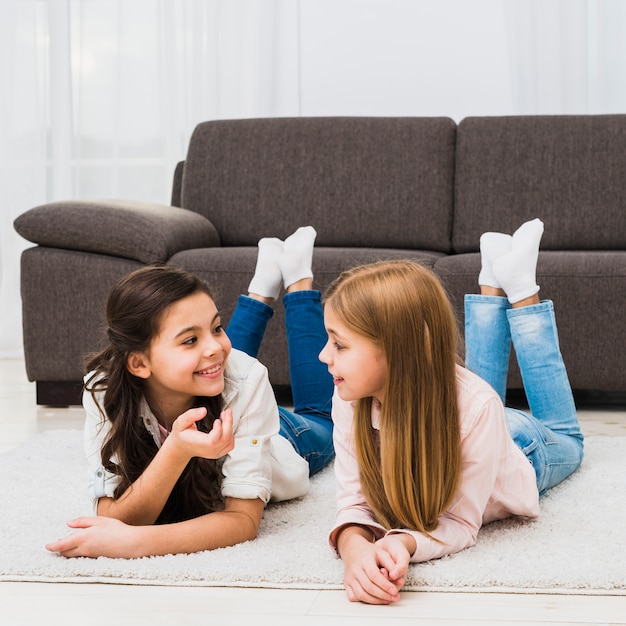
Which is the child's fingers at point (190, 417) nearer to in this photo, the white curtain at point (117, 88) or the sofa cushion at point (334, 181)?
the sofa cushion at point (334, 181)

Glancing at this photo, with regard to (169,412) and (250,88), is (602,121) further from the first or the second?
(169,412)

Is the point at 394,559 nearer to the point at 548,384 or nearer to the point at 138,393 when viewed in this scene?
the point at 138,393

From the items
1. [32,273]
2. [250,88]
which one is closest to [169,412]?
[32,273]

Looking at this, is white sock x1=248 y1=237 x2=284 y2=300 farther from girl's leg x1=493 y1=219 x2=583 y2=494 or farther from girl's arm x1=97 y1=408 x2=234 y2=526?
girl's arm x1=97 y1=408 x2=234 y2=526

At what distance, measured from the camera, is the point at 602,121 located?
2.96 metres

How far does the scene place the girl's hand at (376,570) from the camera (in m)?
1.18

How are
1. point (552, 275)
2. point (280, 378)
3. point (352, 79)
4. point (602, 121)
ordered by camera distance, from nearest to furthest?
point (552, 275) < point (280, 378) < point (602, 121) < point (352, 79)

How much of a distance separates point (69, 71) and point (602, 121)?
87.6 inches

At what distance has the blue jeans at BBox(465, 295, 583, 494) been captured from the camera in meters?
1.68

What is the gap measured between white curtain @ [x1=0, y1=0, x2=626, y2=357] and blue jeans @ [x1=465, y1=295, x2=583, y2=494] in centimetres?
199

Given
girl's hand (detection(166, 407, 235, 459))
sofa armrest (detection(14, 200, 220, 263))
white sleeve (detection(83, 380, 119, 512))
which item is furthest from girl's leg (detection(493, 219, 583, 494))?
sofa armrest (detection(14, 200, 220, 263))

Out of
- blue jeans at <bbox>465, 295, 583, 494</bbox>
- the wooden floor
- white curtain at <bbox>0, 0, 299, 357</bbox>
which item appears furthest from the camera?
white curtain at <bbox>0, 0, 299, 357</bbox>

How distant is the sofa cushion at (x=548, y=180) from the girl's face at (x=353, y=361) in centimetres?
172

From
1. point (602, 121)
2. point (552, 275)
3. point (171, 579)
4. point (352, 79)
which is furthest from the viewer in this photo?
point (352, 79)
